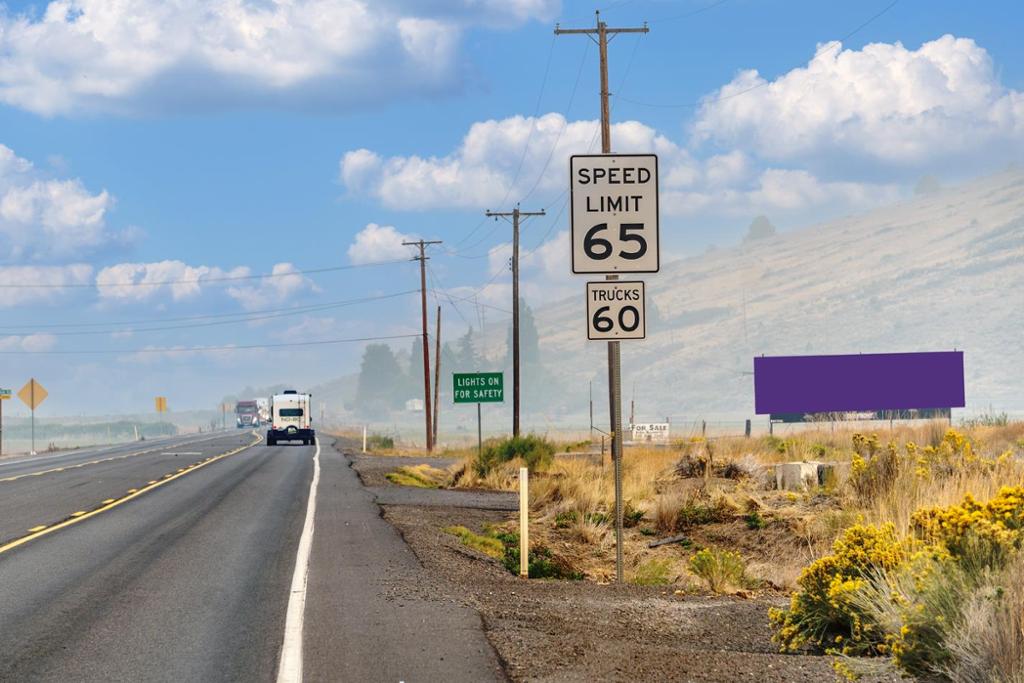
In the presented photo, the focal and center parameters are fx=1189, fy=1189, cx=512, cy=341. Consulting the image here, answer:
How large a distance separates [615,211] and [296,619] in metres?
5.21

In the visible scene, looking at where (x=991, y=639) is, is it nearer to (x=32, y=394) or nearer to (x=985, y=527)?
(x=985, y=527)

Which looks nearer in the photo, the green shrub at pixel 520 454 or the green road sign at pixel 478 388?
the green shrub at pixel 520 454

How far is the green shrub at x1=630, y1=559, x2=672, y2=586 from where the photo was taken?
15.7 meters

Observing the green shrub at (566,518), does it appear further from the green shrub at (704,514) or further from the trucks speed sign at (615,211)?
the trucks speed sign at (615,211)

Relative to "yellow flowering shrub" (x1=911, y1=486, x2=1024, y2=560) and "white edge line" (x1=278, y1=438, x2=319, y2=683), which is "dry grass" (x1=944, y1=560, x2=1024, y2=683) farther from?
"white edge line" (x1=278, y1=438, x2=319, y2=683)

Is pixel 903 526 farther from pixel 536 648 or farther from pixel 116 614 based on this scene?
pixel 116 614

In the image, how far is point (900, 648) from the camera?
7723 mm

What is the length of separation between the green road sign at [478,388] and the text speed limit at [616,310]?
97.7 feet

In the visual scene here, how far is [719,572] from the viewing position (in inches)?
543

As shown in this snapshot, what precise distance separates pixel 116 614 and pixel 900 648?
6863 mm

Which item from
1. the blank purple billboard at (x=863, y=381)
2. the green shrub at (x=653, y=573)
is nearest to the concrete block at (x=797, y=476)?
the green shrub at (x=653, y=573)

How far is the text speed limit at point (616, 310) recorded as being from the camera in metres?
12.2

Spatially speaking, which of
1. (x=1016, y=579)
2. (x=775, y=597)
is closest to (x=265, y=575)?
(x=775, y=597)

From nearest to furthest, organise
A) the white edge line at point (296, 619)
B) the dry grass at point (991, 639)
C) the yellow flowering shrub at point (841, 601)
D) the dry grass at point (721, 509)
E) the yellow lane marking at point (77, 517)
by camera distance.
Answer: the dry grass at point (991, 639) → the white edge line at point (296, 619) → the yellow flowering shrub at point (841, 601) → the dry grass at point (721, 509) → the yellow lane marking at point (77, 517)
